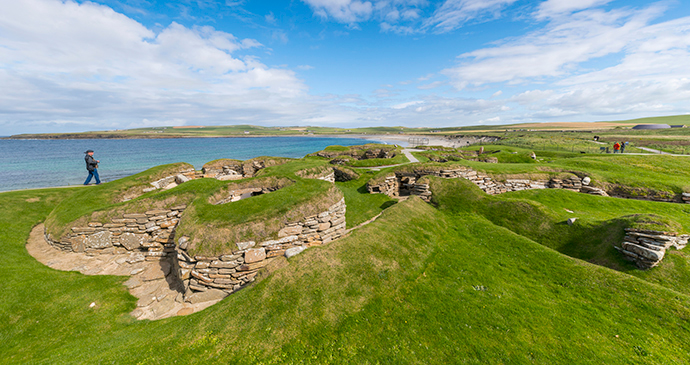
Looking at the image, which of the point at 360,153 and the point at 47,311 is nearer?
the point at 47,311

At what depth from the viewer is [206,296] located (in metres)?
9.80

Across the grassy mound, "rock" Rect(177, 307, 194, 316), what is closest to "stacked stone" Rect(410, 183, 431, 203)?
"rock" Rect(177, 307, 194, 316)

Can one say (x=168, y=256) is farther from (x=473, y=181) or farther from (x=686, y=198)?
(x=686, y=198)

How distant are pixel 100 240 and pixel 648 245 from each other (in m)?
27.2

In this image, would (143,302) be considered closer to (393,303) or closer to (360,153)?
(393,303)

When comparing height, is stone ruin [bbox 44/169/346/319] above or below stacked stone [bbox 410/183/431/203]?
below

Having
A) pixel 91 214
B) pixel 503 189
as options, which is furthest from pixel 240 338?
pixel 503 189

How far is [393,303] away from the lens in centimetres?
736

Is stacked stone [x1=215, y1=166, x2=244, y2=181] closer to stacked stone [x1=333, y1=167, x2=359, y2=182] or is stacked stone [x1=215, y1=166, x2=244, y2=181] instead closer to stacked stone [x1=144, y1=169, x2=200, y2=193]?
stacked stone [x1=144, y1=169, x2=200, y2=193]

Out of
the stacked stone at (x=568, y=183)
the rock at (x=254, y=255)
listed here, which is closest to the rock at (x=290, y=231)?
the rock at (x=254, y=255)

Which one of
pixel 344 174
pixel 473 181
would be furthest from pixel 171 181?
pixel 473 181

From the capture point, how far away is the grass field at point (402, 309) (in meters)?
5.91

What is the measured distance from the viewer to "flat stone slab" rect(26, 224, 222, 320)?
9.55 meters

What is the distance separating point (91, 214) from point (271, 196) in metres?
11.1
